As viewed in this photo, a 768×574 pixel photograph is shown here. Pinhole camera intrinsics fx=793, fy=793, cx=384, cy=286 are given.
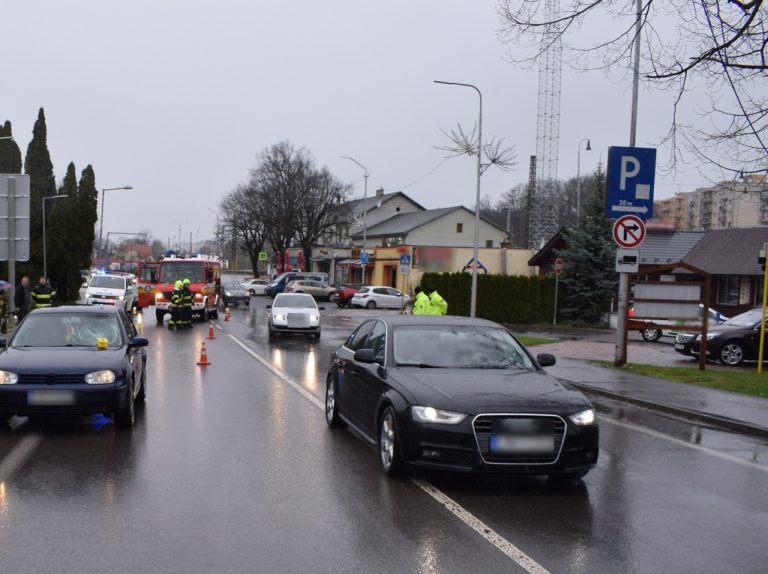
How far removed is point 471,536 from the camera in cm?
552

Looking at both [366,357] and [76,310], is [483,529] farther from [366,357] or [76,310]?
[76,310]

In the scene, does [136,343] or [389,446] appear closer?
[389,446]

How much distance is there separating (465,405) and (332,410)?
3320 mm

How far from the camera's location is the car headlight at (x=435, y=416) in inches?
259

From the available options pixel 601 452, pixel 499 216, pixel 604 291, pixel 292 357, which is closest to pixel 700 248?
pixel 604 291

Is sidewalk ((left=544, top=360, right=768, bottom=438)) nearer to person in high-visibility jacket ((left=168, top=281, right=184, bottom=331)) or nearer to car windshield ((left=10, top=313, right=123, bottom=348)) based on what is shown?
car windshield ((left=10, top=313, right=123, bottom=348))

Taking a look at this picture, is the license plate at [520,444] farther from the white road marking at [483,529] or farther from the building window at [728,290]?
the building window at [728,290]

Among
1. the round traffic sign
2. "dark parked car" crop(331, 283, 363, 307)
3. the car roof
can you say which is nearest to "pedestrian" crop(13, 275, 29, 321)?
the car roof

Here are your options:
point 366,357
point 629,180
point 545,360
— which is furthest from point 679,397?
point 366,357

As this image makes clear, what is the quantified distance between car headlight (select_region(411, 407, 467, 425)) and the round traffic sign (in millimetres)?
10880

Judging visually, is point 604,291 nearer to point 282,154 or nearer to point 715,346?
point 715,346

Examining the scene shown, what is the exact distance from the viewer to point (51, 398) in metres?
8.56

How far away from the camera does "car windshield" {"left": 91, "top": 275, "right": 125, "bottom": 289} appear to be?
34.1m

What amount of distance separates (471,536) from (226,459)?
3160 millimetres
